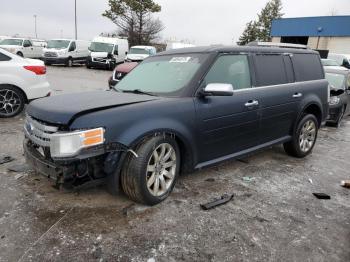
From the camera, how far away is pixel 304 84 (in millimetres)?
5434

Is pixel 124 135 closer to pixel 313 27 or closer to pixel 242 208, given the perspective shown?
pixel 242 208

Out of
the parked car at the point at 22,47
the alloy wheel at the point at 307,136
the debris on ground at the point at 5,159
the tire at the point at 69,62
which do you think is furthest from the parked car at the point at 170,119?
the parked car at the point at 22,47

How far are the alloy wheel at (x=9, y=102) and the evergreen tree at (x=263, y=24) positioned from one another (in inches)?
2163

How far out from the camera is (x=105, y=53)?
23.8 m

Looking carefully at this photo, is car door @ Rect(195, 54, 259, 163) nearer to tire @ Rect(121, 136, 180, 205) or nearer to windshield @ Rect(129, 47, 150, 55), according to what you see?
tire @ Rect(121, 136, 180, 205)

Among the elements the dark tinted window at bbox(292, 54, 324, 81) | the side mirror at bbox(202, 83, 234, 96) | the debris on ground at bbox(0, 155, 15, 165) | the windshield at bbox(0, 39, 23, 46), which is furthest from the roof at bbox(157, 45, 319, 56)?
the windshield at bbox(0, 39, 23, 46)

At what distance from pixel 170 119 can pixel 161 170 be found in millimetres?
565

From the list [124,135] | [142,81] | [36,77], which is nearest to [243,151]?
[142,81]

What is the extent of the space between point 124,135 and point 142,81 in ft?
4.61

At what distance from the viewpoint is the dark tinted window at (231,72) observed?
4.10m

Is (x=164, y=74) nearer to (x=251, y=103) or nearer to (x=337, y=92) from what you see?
(x=251, y=103)

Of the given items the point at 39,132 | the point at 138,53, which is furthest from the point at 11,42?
the point at 39,132

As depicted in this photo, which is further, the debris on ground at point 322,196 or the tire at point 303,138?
the tire at point 303,138

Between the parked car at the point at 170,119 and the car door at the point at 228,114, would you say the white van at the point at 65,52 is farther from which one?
the car door at the point at 228,114
